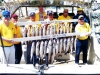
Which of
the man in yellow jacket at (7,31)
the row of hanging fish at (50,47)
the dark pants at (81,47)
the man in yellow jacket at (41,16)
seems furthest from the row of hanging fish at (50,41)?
the man in yellow jacket at (41,16)

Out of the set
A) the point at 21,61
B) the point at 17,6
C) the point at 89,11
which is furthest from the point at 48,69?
the point at 17,6

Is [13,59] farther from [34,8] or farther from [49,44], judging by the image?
[34,8]

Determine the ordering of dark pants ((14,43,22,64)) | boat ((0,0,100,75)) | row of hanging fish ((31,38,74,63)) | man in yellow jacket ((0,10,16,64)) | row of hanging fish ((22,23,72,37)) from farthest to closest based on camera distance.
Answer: dark pants ((14,43,22,64)) → row of hanging fish ((22,23,72,37)) → row of hanging fish ((31,38,74,63)) → man in yellow jacket ((0,10,16,64)) → boat ((0,0,100,75))

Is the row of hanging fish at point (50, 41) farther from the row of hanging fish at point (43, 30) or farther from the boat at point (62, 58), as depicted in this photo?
the boat at point (62, 58)

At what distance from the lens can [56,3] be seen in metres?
7.69

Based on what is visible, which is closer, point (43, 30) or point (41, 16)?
point (43, 30)

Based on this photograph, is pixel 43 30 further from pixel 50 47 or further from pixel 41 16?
pixel 41 16

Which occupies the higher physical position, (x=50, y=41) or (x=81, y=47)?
(x=50, y=41)

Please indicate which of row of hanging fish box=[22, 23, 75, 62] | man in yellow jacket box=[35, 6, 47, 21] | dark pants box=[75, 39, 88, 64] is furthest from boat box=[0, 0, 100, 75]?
man in yellow jacket box=[35, 6, 47, 21]

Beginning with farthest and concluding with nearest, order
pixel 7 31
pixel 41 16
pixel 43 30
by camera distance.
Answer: pixel 41 16, pixel 43 30, pixel 7 31

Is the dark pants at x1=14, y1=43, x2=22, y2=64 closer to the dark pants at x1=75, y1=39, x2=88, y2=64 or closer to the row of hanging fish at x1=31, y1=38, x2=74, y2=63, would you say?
the row of hanging fish at x1=31, y1=38, x2=74, y2=63

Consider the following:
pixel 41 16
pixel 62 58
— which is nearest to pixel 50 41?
pixel 62 58

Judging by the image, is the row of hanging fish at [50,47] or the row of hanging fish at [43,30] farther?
the row of hanging fish at [43,30]

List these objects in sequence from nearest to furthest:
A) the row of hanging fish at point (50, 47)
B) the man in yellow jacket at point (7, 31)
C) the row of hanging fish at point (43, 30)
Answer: the man in yellow jacket at point (7, 31)
the row of hanging fish at point (50, 47)
the row of hanging fish at point (43, 30)
